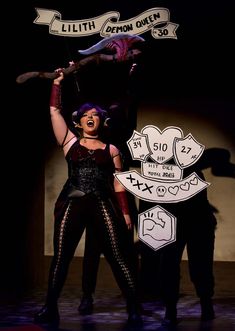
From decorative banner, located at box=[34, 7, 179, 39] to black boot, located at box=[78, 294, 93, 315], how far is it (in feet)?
→ 6.76

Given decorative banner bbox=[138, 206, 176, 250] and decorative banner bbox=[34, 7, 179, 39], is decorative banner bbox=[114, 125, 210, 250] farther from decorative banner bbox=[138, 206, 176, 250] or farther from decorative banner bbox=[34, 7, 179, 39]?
decorative banner bbox=[34, 7, 179, 39]

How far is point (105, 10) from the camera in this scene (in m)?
6.05

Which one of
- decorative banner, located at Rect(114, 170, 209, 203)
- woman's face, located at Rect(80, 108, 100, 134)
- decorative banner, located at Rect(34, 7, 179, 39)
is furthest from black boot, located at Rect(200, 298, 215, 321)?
decorative banner, located at Rect(34, 7, 179, 39)

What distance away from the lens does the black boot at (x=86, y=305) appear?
17.9 ft

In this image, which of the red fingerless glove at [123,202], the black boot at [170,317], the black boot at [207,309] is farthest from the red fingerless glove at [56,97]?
the black boot at [207,309]

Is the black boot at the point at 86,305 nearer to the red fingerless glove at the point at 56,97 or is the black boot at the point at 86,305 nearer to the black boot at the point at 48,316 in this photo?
the black boot at the point at 48,316

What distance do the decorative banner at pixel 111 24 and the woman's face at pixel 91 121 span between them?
32.0 inches

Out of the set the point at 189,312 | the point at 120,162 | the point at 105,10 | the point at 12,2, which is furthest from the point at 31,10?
the point at 189,312

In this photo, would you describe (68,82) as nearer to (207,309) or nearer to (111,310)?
(111,310)

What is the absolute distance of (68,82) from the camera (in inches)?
246

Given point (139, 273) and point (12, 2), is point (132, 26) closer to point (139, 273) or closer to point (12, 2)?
point (12, 2)

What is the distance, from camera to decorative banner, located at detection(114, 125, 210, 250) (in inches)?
223

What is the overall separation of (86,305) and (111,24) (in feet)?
7.22

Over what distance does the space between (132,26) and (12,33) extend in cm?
109
